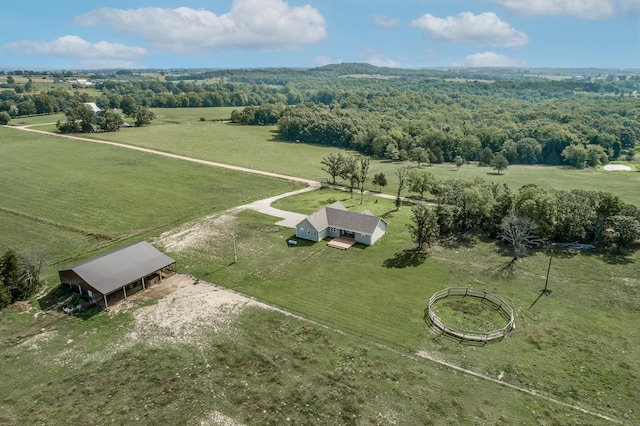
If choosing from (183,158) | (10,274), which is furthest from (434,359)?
(183,158)

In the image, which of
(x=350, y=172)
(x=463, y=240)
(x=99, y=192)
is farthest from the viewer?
(x=350, y=172)

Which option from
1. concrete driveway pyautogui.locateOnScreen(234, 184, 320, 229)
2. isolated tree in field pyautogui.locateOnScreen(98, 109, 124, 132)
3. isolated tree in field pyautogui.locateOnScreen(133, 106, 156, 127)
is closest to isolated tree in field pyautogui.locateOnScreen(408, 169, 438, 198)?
concrete driveway pyautogui.locateOnScreen(234, 184, 320, 229)

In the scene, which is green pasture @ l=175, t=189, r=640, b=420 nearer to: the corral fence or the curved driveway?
the corral fence

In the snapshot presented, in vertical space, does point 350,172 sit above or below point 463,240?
above

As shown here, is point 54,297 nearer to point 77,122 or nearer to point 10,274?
point 10,274

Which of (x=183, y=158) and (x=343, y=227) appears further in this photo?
(x=183, y=158)

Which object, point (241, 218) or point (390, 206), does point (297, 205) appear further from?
point (390, 206)

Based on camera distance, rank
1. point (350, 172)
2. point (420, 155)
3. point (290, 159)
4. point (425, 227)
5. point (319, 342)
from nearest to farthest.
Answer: point (319, 342)
point (425, 227)
point (350, 172)
point (290, 159)
point (420, 155)
